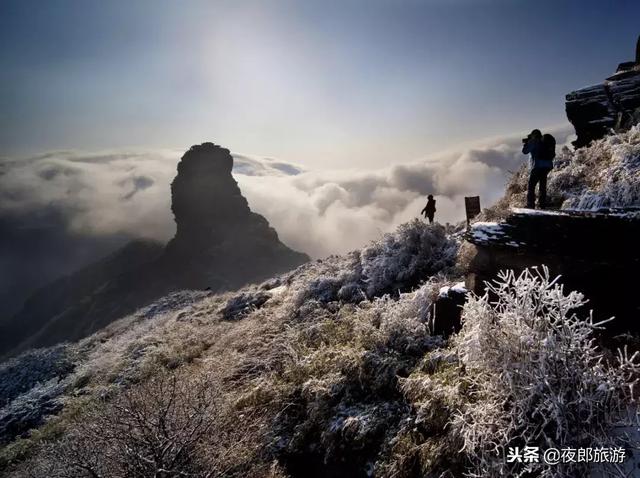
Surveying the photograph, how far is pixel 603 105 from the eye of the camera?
509 inches

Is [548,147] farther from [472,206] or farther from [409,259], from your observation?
[409,259]

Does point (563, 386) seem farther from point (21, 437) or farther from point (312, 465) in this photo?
point (21, 437)

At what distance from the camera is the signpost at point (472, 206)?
12719mm

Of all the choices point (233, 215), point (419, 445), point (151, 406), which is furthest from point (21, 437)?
point (233, 215)

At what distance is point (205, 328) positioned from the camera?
15.6 m

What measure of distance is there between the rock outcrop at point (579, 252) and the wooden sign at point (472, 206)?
6.88 m

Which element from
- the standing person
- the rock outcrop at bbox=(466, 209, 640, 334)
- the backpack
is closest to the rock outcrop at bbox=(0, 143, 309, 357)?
the standing person

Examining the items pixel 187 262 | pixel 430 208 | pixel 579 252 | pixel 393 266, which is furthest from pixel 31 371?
pixel 187 262

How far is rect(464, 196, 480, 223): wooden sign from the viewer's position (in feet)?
41.7

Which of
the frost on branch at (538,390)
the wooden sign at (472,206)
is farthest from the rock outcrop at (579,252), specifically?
the wooden sign at (472,206)

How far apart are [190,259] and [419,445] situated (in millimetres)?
113708

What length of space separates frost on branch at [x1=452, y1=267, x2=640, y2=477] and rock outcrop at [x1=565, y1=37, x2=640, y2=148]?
12115mm

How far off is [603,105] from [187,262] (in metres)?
110

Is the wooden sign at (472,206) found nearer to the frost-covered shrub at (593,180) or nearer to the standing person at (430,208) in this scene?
the frost-covered shrub at (593,180)
